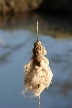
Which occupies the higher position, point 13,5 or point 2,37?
point 13,5

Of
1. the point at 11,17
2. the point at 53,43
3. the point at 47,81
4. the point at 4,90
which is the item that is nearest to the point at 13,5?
the point at 11,17

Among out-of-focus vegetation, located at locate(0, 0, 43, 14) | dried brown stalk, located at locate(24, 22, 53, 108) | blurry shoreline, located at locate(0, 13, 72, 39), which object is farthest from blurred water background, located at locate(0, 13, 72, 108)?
dried brown stalk, located at locate(24, 22, 53, 108)

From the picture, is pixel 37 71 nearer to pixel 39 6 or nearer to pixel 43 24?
pixel 43 24

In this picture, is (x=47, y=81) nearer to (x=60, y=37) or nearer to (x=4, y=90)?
(x=4, y=90)

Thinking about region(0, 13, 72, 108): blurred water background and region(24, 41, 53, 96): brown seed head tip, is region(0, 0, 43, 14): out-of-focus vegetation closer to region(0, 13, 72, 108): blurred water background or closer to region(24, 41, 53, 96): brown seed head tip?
region(0, 13, 72, 108): blurred water background

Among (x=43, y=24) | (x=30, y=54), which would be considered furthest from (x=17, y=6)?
(x=30, y=54)

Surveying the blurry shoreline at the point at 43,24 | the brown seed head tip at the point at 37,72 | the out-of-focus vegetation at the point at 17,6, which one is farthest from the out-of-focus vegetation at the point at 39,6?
the brown seed head tip at the point at 37,72

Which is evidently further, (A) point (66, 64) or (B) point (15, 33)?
(B) point (15, 33)
